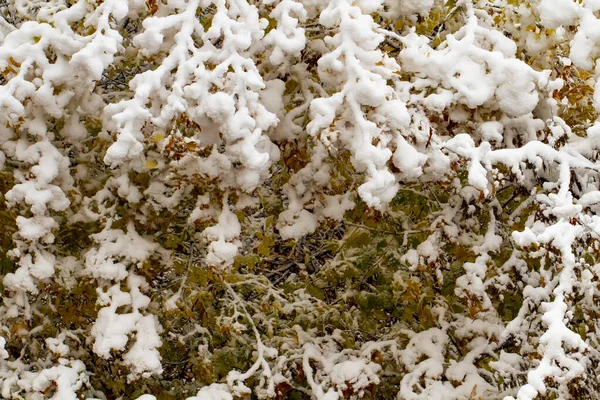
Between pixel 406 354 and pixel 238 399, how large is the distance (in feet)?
3.59

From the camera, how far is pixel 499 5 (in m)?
3.71

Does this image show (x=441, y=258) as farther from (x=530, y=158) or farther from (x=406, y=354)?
(x=530, y=158)

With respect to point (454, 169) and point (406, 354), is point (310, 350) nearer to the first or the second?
point (406, 354)

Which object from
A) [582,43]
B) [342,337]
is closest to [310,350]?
[342,337]

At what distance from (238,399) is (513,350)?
70.5 inches

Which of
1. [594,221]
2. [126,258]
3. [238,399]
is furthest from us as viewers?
[238,399]

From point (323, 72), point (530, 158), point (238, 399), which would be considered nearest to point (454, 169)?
point (530, 158)

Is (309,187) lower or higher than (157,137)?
lower

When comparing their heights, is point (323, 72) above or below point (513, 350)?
above

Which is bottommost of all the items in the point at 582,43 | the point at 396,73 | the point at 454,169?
the point at 454,169

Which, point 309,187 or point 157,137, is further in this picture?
point 309,187

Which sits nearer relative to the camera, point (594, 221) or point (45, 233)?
point (594, 221)

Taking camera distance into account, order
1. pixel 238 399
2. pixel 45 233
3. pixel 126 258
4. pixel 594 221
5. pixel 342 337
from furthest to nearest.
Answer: pixel 342 337 < pixel 238 399 < pixel 126 258 < pixel 45 233 < pixel 594 221

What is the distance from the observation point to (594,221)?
2.51 m
